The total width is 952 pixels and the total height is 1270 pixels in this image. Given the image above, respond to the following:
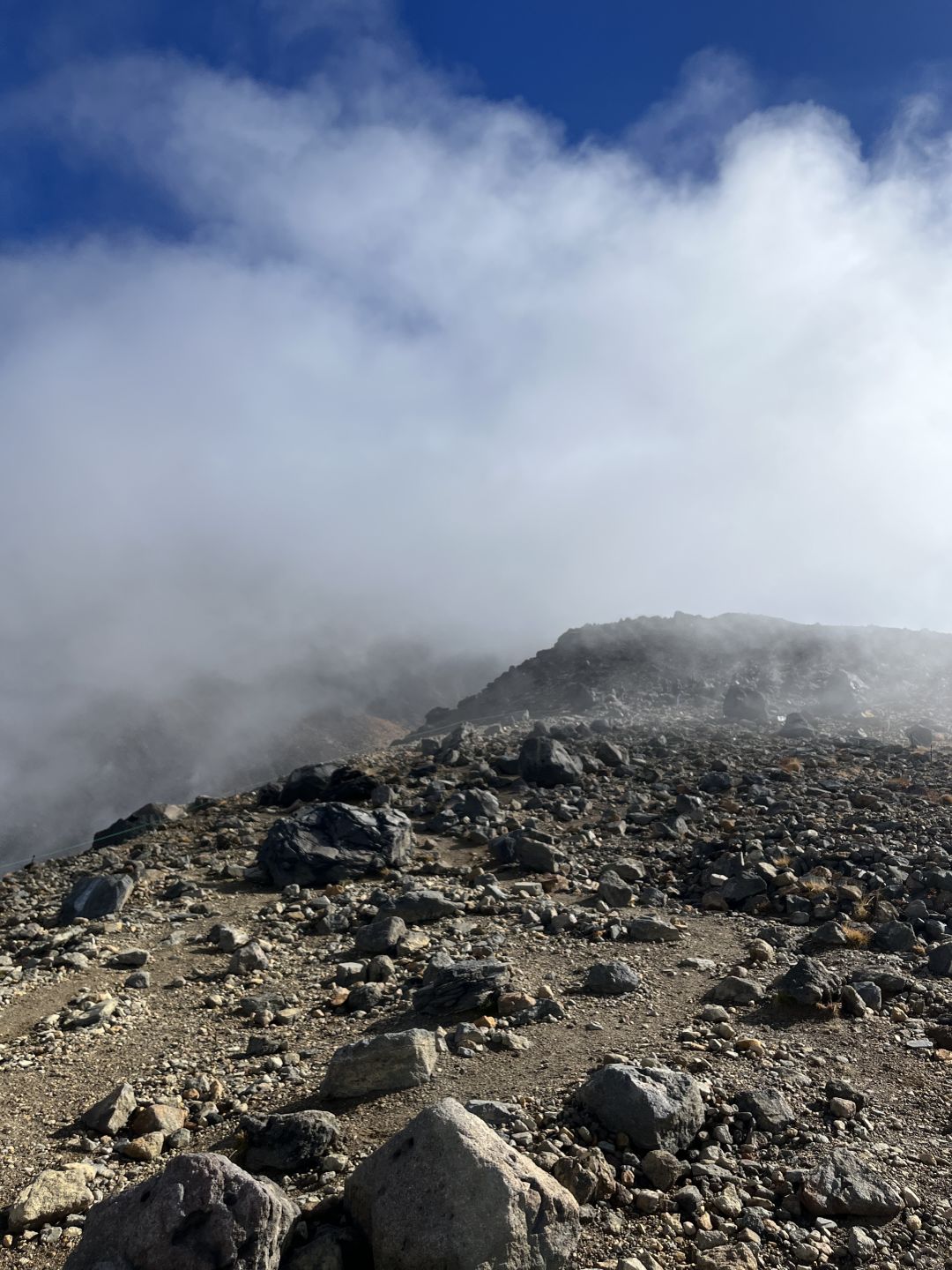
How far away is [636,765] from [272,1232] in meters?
17.1

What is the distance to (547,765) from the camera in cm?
1852

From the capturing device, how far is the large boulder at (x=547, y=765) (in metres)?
18.4

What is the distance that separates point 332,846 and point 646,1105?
8454mm

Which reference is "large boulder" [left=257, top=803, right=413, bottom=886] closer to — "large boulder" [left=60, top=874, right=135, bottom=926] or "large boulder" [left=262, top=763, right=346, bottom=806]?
"large boulder" [left=60, top=874, right=135, bottom=926]

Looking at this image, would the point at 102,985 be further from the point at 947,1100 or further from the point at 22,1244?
the point at 947,1100

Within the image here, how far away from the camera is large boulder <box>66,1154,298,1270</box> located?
3467 millimetres

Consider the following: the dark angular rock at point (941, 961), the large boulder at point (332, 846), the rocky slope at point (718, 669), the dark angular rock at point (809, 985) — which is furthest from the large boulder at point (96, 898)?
the rocky slope at point (718, 669)

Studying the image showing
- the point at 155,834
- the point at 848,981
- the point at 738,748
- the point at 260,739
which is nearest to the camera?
the point at 848,981

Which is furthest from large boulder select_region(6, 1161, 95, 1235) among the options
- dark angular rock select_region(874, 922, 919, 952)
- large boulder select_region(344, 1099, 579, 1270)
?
dark angular rock select_region(874, 922, 919, 952)

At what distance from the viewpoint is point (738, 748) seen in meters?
22.7

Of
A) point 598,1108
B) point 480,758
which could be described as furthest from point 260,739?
point 598,1108

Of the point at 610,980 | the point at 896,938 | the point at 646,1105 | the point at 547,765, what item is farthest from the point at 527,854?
the point at 646,1105

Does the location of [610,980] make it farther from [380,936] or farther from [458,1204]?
[458,1204]

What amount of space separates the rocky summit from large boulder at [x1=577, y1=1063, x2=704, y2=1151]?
2cm
